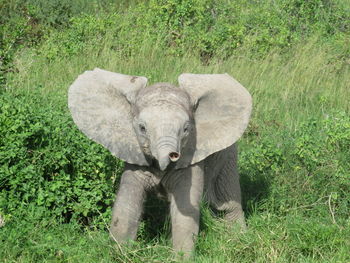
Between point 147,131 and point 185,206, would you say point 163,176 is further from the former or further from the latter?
point 147,131

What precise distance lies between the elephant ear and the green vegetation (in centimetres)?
52

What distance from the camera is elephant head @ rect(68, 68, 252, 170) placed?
14.7ft

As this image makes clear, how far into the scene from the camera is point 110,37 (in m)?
9.08

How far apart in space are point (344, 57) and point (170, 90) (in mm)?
5234

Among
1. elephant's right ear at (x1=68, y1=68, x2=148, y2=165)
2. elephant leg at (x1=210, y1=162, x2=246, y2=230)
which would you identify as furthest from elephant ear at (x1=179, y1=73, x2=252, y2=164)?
elephant leg at (x1=210, y1=162, x2=246, y2=230)

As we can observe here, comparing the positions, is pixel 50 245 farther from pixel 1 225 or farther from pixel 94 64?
pixel 94 64

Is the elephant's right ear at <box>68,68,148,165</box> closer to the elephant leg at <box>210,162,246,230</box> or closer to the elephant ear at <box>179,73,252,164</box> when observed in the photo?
the elephant ear at <box>179,73,252,164</box>

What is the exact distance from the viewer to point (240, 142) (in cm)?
691

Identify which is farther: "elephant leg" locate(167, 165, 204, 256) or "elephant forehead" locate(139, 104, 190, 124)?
"elephant leg" locate(167, 165, 204, 256)

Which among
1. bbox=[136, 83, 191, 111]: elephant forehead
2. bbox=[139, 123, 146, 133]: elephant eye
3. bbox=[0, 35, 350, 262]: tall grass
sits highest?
bbox=[136, 83, 191, 111]: elephant forehead

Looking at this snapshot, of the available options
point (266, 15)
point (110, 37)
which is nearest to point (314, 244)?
point (110, 37)

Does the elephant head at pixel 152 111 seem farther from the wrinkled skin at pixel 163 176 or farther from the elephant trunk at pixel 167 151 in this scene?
the elephant trunk at pixel 167 151

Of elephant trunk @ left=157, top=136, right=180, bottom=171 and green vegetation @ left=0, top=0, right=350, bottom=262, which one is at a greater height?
elephant trunk @ left=157, top=136, right=180, bottom=171

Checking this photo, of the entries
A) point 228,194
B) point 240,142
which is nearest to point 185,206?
point 228,194
